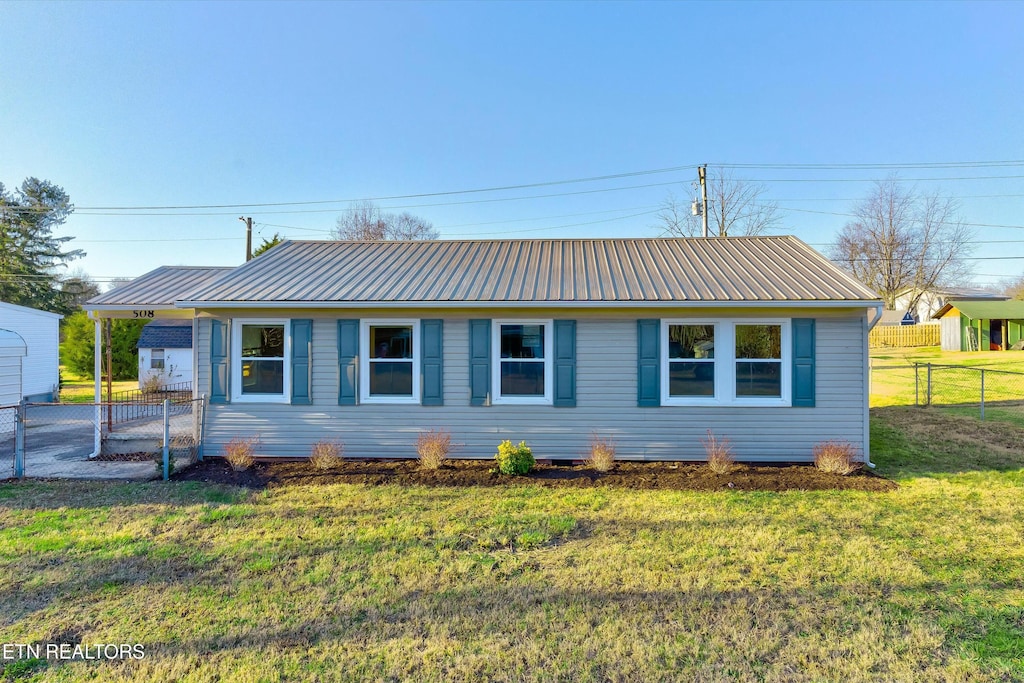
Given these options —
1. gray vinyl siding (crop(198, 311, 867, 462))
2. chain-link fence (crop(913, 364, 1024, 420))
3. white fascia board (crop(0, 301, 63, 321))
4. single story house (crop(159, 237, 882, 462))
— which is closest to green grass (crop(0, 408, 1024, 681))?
gray vinyl siding (crop(198, 311, 867, 462))

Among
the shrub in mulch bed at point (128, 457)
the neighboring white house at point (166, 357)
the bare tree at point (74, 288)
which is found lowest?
the shrub in mulch bed at point (128, 457)

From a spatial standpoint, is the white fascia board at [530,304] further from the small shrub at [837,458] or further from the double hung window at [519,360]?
the small shrub at [837,458]

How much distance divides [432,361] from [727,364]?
4.81 m

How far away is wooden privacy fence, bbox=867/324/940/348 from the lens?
31.9 metres

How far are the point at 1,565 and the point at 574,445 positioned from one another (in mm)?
6584

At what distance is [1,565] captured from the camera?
13.4ft

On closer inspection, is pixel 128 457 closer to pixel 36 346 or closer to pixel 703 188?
pixel 36 346

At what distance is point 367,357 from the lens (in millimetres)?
7758

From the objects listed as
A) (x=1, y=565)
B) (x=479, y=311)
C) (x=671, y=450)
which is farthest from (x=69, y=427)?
(x=671, y=450)

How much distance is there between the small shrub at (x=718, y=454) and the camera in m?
6.90

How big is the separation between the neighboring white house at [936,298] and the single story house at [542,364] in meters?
37.3

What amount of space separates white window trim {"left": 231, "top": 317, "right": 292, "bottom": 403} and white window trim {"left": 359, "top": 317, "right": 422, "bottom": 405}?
1210 mm

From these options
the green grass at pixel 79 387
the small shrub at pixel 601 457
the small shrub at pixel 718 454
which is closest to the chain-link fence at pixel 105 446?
the small shrub at pixel 601 457

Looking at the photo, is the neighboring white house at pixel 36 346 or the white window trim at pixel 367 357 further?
the neighboring white house at pixel 36 346
